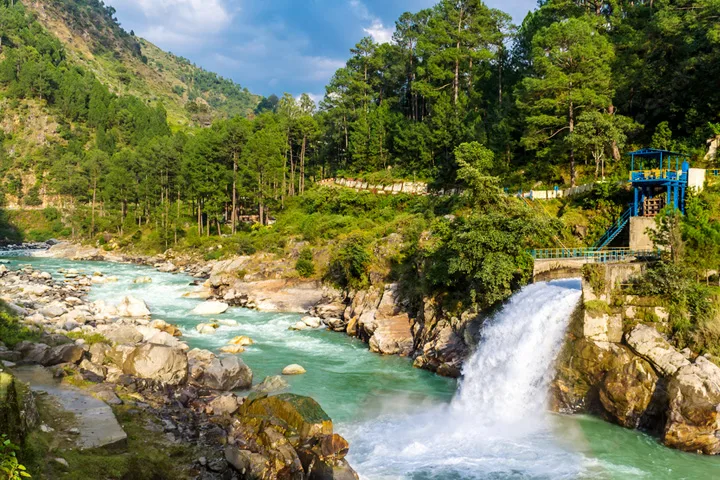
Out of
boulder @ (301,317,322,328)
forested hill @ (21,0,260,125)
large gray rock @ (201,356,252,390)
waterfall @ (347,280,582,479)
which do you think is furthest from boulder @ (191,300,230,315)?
forested hill @ (21,0,260,125)

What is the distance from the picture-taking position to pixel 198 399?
16.9 meters

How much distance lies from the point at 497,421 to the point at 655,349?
5930 millimetres

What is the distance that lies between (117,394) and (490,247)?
16.3 m

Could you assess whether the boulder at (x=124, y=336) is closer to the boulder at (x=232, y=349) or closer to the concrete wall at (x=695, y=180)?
the boulder at (x=232, y=349)

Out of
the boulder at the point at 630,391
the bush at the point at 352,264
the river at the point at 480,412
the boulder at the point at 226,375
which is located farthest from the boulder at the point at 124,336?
the boulder at the point at 630,391

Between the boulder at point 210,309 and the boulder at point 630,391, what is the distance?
25023 mm

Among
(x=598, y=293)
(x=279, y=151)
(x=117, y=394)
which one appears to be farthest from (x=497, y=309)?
(x=279, y=151)

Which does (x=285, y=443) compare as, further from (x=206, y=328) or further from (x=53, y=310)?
(x=53, y=310)

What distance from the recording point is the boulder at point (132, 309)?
31.2 metres

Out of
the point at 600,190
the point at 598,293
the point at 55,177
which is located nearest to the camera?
the point at 598,293

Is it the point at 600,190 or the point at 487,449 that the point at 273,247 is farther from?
the point at 487,449

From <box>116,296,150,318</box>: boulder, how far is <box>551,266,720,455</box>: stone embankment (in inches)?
990

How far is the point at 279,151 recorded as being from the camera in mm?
65125

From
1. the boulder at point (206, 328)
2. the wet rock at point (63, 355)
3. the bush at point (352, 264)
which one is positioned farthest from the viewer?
the bush at point (352, 264)
